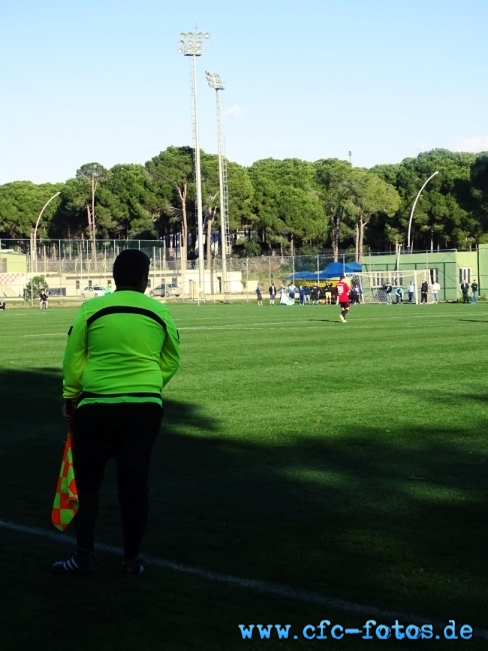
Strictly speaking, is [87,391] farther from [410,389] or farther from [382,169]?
[382,169]

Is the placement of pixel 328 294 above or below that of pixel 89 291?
below

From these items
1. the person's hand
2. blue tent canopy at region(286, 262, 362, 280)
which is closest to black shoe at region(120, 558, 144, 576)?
the person's hand

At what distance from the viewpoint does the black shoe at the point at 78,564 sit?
601 cm

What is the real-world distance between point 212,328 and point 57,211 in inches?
3514

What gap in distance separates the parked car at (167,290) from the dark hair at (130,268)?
71.1m

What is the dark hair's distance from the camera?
6.04m

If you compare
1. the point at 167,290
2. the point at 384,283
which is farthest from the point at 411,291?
the point at 167,290

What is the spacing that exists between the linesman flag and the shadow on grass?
0.72 metres

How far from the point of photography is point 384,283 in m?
72.1

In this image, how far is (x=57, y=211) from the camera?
12050cm

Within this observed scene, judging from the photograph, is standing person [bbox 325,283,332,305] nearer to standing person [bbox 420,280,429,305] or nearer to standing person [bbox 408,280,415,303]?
standing person [bbox 408,280,415,303]

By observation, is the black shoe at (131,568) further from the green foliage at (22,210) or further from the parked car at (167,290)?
the green foliage at (22,210)

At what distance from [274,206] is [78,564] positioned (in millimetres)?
108509

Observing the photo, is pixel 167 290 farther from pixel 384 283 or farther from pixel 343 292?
pixel 343 292
